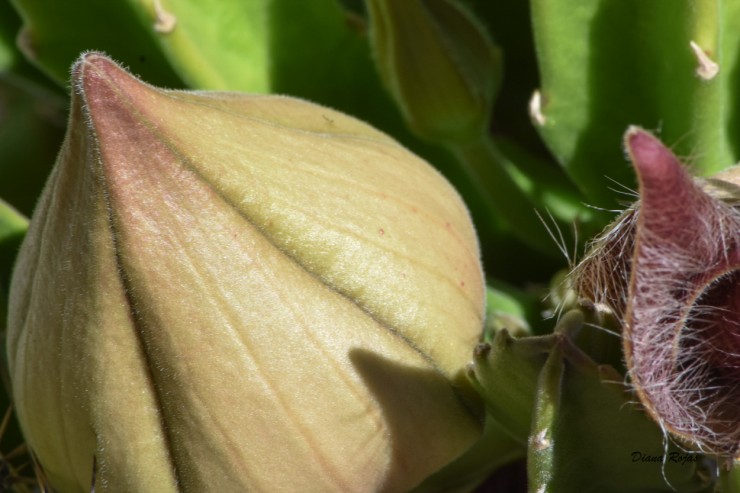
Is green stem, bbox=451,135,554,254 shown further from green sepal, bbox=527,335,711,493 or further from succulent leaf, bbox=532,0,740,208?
green sepal, bbox=527,335,711,493

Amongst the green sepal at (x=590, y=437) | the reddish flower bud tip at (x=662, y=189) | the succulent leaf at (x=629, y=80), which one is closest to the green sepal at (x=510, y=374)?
the green sepal at (x=590, y=437)

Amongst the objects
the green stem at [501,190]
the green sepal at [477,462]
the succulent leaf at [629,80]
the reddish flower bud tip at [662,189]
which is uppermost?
the reddish flower bud tip at [662,189]

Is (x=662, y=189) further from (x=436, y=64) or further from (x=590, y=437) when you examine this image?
(x=436, y=64)

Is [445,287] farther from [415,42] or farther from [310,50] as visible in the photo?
[310,50]

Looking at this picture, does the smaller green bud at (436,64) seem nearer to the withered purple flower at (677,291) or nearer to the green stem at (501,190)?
the green stem at (501,190)

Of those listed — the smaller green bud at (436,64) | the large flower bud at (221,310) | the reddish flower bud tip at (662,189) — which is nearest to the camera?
the reddish flower bud tip at (662,189)

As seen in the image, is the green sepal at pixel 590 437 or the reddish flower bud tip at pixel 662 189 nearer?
the reddish flower bud tip at pixel 662 189

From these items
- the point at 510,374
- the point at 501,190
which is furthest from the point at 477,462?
the point at 501,190

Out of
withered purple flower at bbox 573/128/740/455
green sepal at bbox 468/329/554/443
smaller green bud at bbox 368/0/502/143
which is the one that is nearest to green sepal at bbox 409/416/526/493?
green sepal at bbox 468/329/554/443
